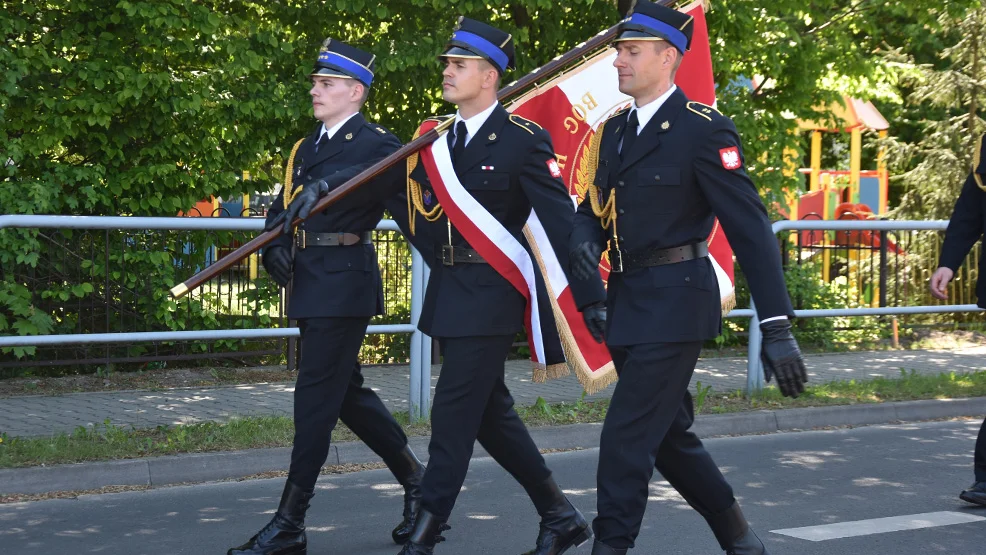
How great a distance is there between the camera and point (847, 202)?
23.1 meters

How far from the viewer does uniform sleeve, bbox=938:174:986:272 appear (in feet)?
20.7

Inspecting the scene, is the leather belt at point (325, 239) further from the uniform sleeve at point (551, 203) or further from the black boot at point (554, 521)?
the black boot at point (554, 521)

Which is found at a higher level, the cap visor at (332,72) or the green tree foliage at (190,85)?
the green tree foliage at (190,85)

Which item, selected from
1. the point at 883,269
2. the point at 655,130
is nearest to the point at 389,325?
the point at 655,130

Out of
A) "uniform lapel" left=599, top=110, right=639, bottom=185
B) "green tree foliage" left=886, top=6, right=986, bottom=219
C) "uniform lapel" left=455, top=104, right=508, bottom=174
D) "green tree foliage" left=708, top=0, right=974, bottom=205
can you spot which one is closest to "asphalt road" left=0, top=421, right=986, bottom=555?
"uniform lapel" left=455, top=104, right=508, bottom=174

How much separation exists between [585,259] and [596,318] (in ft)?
1.23

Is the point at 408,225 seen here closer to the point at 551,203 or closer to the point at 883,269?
the point at 551,203

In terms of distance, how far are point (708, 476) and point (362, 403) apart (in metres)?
1.68

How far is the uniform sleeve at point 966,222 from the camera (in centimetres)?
630

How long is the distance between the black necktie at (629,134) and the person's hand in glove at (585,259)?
312mm

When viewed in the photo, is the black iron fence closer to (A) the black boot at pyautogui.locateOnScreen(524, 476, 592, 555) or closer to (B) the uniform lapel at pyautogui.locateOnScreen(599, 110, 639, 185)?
(A) the black boot at pyautogui.locateOnScreen(524, 476, 592, 555)

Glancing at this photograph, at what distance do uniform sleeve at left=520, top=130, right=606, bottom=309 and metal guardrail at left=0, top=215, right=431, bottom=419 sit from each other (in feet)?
8.23

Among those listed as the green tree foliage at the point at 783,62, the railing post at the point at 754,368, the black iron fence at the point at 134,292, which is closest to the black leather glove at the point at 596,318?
the black iron fence at the point at 134,292

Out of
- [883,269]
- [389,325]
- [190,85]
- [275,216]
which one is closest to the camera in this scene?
[275,216]
